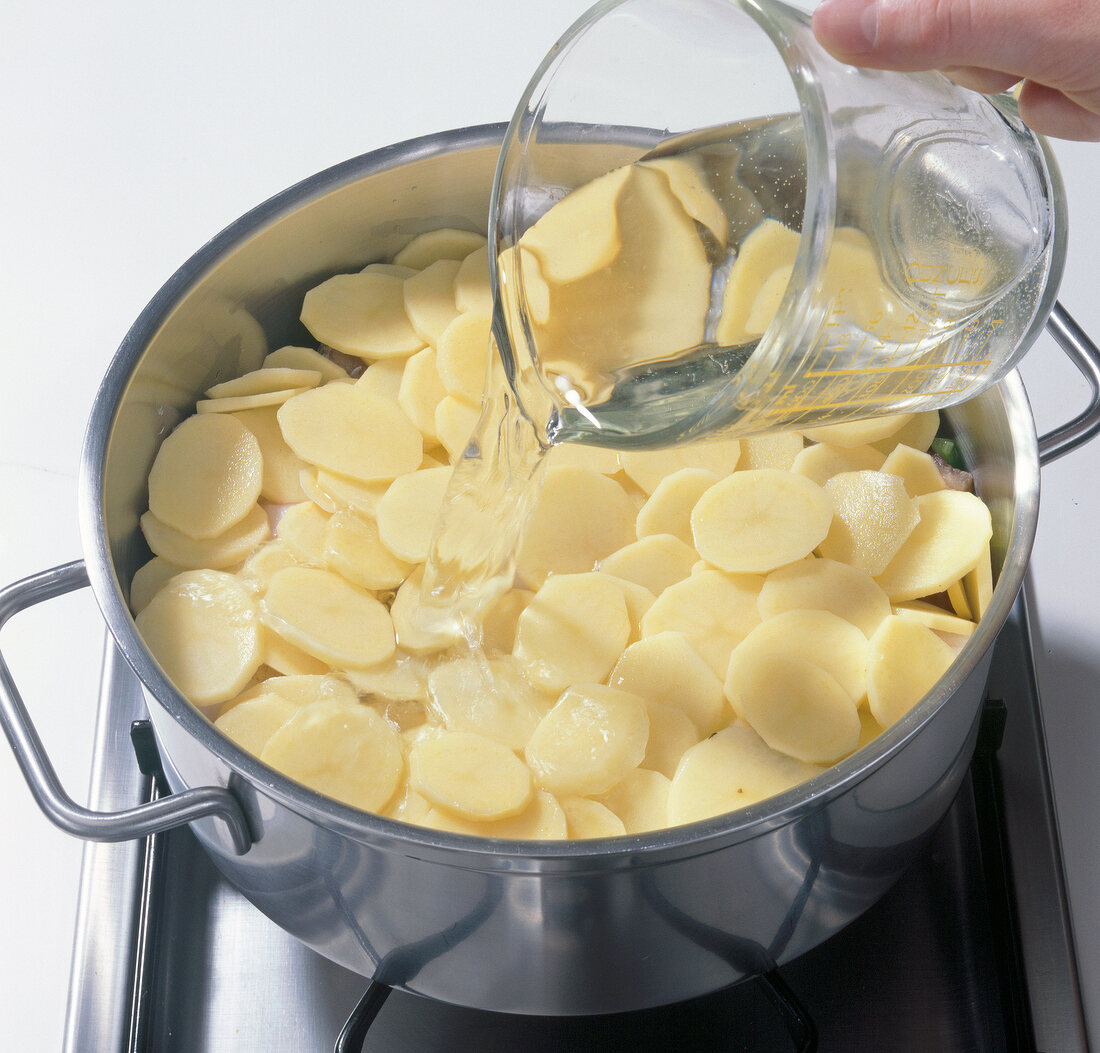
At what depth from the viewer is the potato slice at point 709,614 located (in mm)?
1099

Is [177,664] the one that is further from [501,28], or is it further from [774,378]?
[501,28]

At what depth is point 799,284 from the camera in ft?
2.32

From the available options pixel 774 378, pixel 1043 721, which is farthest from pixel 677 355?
pixel 1043 721

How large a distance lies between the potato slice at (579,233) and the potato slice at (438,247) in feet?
1.34

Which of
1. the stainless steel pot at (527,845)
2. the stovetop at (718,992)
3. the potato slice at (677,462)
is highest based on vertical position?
the potato slice at (677,462)

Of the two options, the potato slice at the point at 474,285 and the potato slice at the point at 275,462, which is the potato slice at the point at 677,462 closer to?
the potato slice at the point at 474,285

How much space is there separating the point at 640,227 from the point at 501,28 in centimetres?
115

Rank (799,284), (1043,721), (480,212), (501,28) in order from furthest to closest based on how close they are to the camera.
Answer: (501,28) → (480,212) → (1043,721) → (799,284)

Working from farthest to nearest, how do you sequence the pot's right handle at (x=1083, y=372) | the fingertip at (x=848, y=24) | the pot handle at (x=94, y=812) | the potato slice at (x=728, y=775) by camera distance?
the pot's right handle at (x=1083, y=372), the potato slice at (x=728, y=775), the pot handle at (x=94, y=812), the fingertip at (x=848, y=24)

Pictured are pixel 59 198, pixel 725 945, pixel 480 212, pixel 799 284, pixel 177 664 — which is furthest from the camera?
pixel 59 198

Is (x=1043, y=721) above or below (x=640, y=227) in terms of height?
below

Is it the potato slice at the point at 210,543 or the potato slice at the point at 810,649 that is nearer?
the potato slice at the point at 810,649

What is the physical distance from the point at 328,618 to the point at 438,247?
488mm

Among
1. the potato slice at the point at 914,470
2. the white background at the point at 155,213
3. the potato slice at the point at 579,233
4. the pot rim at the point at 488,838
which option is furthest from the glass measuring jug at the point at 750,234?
the white background at the point at 155,213
